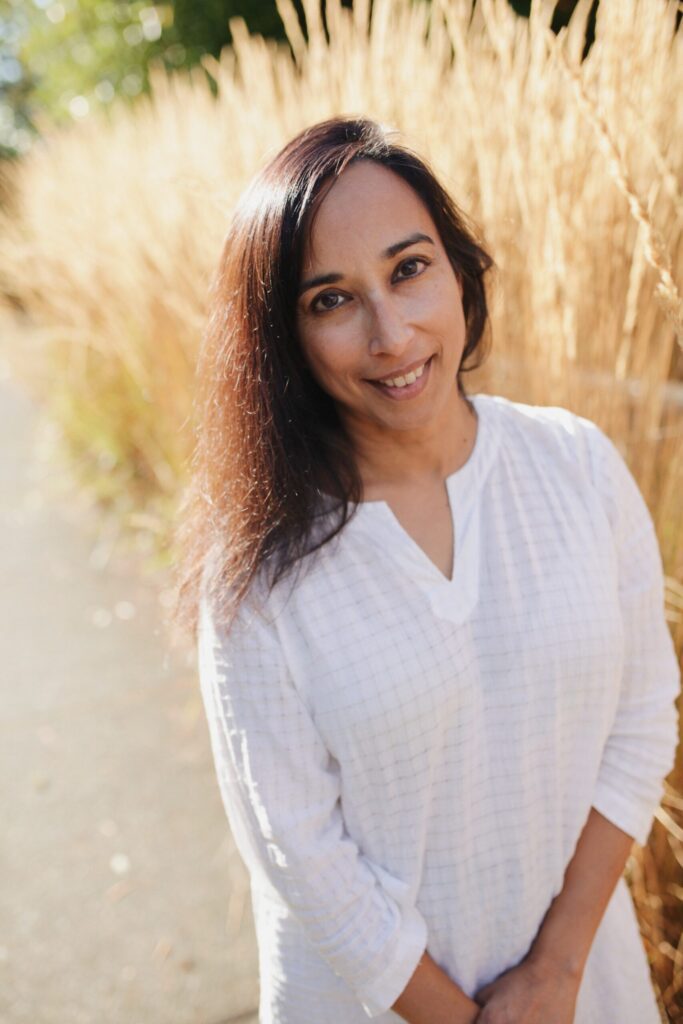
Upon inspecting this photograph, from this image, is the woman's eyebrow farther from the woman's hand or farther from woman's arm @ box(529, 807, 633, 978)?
the woman's hand

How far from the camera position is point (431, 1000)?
1121 millimetres

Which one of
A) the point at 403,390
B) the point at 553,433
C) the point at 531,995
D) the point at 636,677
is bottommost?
the point at 531,995

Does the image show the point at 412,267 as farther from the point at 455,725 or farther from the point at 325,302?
the point at 455,725

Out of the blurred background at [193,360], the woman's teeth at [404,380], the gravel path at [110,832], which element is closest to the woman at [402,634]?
the woman's teeth at [404,380]

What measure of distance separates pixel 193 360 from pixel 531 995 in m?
2.34

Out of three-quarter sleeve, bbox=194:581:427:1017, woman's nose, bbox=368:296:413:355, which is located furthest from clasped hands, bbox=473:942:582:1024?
woman's nose, bbox=368:296:413:355

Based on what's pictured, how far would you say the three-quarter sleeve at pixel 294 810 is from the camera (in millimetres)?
1049

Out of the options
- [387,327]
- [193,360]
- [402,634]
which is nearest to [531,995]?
[402,634]

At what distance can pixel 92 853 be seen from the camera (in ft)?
7.52

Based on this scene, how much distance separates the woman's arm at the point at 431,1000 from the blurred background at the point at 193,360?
57 cm

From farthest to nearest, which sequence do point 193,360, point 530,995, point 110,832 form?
point 193,360
point 110,832
point 530,995

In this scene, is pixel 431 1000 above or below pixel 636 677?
below

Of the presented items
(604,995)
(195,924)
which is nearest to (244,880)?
(195,924)

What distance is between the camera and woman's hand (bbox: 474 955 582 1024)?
1148mm
